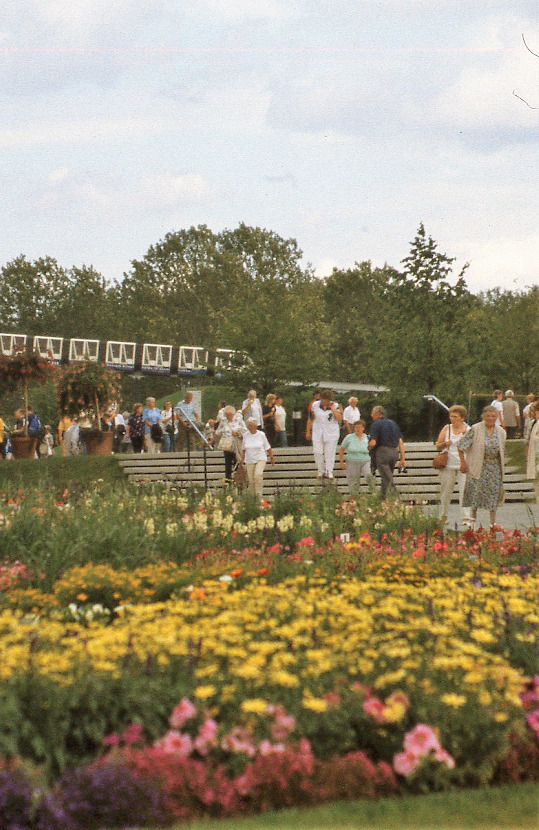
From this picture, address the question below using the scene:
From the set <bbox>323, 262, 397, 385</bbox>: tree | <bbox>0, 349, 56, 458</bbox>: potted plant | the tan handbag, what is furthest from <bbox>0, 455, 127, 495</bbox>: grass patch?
<bbox>323, 262, 397, 385</bbox>: tree

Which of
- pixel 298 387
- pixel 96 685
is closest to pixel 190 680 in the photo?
pixel 96 685

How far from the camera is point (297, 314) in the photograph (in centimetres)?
3497

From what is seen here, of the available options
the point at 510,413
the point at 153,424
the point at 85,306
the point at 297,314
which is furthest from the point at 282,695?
the point at 85,306

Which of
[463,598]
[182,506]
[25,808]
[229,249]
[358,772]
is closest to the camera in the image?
[25,808]

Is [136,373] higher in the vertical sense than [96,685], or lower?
higher

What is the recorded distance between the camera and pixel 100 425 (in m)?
25.3

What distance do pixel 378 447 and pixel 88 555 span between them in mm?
7297

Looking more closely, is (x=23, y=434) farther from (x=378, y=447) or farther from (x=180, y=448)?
(x=378, y=447)

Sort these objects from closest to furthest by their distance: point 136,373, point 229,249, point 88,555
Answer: point 88,555 → point 136,373 → point 229,249

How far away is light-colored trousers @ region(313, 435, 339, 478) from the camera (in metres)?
18.1

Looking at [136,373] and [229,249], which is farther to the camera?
[229,249]

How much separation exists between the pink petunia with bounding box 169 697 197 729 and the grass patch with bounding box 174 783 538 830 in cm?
44

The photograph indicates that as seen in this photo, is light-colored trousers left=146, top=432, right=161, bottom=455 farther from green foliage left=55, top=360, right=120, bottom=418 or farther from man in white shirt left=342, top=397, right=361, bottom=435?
man in white shirt left=342, top=397, right=361, bottom=435

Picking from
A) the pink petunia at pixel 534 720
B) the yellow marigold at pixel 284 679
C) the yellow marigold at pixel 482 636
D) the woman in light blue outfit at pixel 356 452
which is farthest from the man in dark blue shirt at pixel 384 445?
the yellow marigold at pixel 284 679
